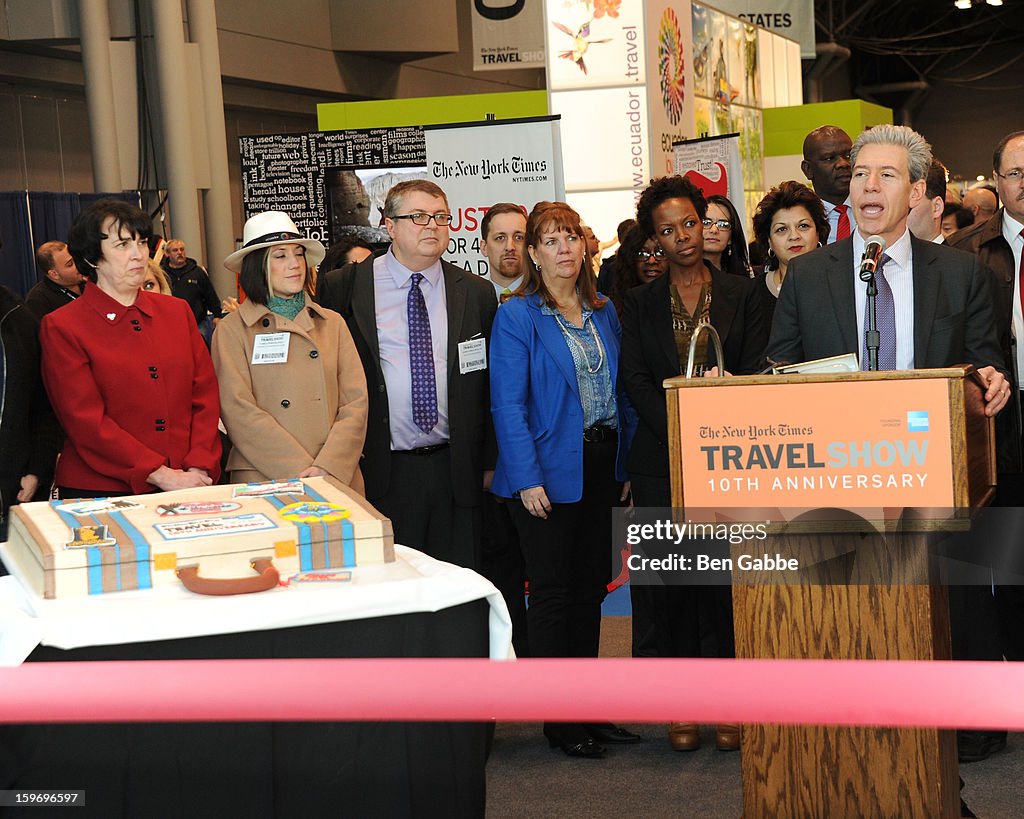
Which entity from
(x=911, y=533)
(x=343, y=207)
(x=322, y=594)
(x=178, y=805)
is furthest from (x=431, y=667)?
(x=343, y=207)

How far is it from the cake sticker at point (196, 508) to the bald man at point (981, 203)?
19.7 ft

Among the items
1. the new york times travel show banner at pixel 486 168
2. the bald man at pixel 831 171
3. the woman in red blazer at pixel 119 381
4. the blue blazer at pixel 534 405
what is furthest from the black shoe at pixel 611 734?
the new york times travel show banner at pixel 486 168

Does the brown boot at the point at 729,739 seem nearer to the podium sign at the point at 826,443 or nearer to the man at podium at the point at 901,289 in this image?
the man at podium at the point at 901,289

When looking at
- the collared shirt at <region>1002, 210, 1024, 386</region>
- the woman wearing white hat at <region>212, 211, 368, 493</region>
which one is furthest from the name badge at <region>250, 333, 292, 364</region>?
the collared shirt at <region>1002, 210, 1024, 386</region>

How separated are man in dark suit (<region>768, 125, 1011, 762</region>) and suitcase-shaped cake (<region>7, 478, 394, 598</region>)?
1.23 meters

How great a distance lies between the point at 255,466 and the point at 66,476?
47 cm

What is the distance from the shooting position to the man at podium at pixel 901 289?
2736 mm

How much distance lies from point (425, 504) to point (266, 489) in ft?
4.69

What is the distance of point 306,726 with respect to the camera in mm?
1960

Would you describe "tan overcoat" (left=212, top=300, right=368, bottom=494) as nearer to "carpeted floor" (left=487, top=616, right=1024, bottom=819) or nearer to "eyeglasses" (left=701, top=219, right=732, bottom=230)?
"carpeted floor" (left=487, top=616, right=1024, bottom=819)

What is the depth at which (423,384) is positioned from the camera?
12.1ft

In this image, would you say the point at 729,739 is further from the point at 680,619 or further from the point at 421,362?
the point at 421,362

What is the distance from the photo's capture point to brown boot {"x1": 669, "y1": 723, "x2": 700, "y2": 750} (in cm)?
359

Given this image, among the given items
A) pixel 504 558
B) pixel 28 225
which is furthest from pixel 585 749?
pixel 28 225
